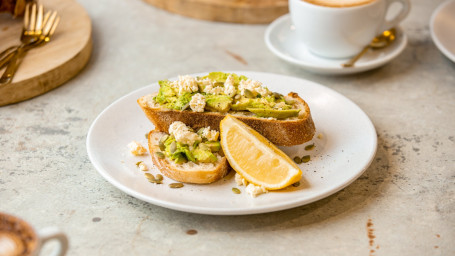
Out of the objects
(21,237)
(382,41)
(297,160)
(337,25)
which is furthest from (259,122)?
(382,41)

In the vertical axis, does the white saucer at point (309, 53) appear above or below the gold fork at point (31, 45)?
below

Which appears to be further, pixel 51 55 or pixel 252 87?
pixel 51 55

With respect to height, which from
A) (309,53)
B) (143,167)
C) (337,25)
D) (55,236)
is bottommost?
(309,53)

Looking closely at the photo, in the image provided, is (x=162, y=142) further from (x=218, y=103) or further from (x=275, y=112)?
(x=275, y=112)

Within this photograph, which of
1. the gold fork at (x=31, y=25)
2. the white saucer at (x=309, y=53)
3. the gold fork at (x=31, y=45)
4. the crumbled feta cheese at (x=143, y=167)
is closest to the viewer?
the crumbled feta cheese at (x=143, y=167)

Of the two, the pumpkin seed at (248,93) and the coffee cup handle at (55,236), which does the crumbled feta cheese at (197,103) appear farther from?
the coffee cup handle at (55,236)

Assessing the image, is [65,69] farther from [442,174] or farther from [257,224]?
[442,174]

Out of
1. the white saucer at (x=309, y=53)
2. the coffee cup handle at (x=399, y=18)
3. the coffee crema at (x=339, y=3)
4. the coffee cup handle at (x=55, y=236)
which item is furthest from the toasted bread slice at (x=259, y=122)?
the coffee cup handle at (x=399, y=18)
